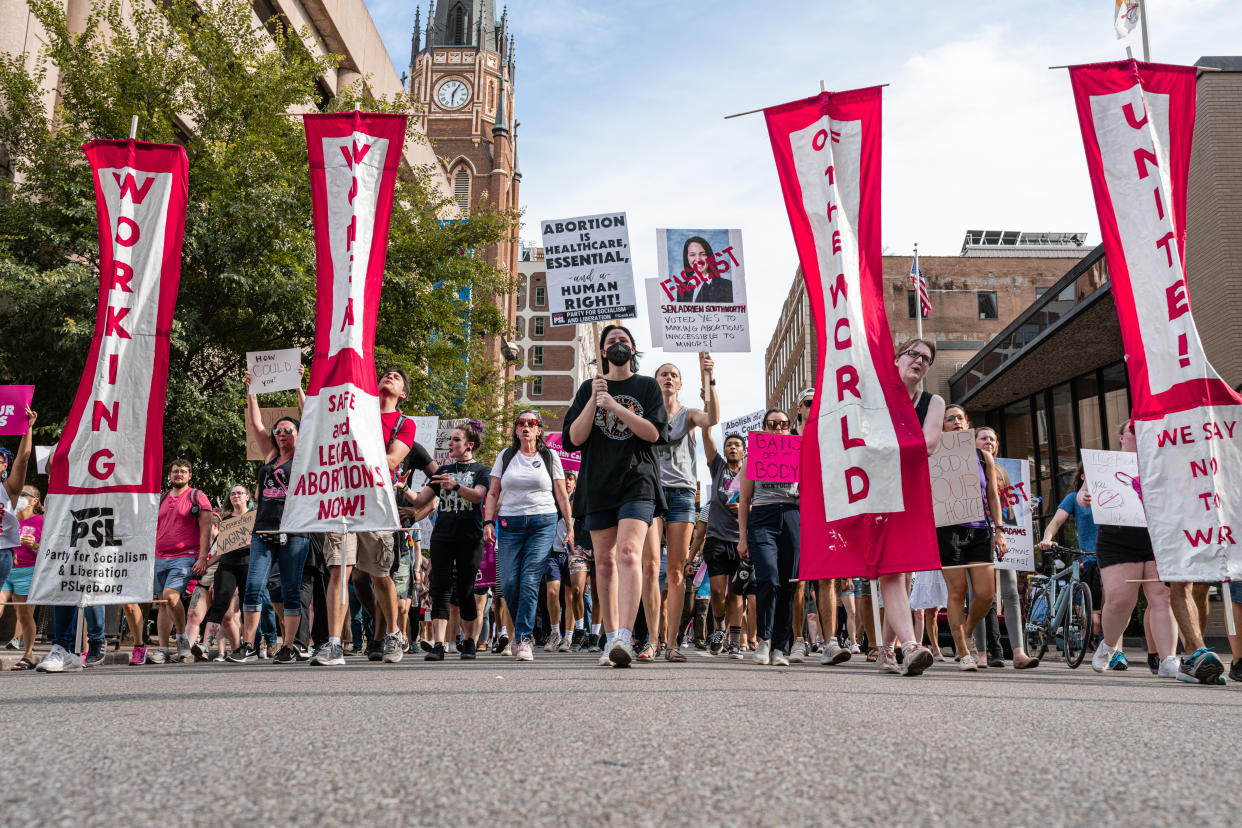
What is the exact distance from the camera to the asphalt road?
2.18 meters

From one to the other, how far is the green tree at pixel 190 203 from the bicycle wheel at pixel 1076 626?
1206 centimetres

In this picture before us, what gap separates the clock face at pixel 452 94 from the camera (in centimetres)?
10012

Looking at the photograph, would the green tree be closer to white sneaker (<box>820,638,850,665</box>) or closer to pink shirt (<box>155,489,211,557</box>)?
pink shirt (<box>155,489,211,557</box>)

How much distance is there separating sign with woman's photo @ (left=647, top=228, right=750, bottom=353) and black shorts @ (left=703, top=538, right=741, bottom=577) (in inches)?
79.0

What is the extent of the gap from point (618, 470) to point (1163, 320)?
3674mm

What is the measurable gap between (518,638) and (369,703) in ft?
14.3

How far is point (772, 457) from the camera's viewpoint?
28.4ft

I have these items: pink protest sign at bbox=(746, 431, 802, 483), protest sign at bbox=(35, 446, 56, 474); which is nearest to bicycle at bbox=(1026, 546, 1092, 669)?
pink protest sign at bbox=(746, 431, 802, 483)

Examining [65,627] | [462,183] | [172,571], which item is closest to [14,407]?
[172,571]

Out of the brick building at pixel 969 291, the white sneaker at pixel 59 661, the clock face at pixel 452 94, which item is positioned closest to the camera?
the white sneaker at pixel 59 661

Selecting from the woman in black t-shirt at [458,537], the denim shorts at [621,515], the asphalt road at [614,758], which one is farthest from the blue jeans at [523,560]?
the asphalt road at [614,758]

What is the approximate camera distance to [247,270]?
1700 centimetres

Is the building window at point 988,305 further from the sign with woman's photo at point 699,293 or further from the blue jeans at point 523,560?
the blue jeans at point 523,560

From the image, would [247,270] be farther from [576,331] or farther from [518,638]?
[576,331]
